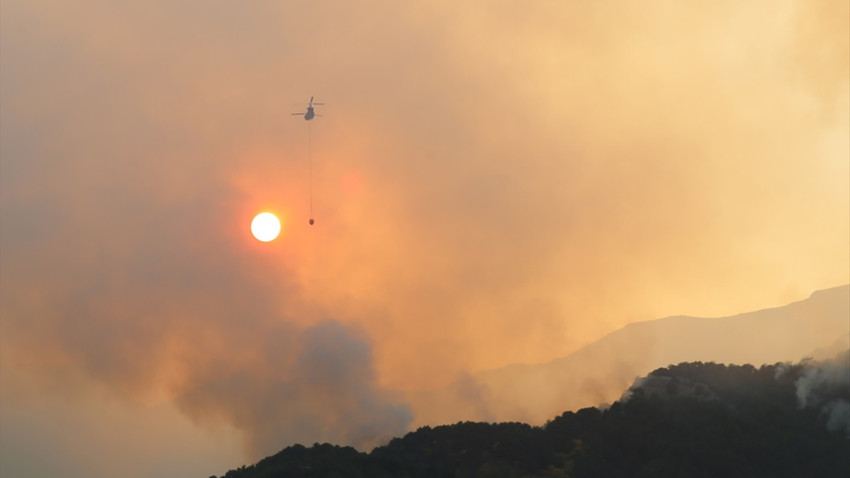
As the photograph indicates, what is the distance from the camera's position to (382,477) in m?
177

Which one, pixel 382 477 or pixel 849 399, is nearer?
pixel 382 477

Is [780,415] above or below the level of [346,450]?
below

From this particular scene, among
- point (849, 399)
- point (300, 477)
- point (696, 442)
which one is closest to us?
point (300, 477)

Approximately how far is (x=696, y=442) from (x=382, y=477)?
52116mm

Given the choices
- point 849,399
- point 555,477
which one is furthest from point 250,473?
point 849,399

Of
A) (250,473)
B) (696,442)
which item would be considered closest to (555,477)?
(696,442)

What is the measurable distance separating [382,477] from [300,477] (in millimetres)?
12671

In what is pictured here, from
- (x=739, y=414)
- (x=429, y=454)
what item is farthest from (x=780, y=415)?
(x=429, y=454)

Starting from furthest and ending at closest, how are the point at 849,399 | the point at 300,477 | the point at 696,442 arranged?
the point at 849,399, the point at 696,442, the point at 300,477

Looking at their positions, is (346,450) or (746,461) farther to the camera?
(346,450)

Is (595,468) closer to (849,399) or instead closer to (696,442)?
(696,442)

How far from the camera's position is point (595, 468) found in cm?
18425

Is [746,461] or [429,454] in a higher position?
[429,454]

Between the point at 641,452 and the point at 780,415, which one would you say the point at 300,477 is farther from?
the point at 780,415
